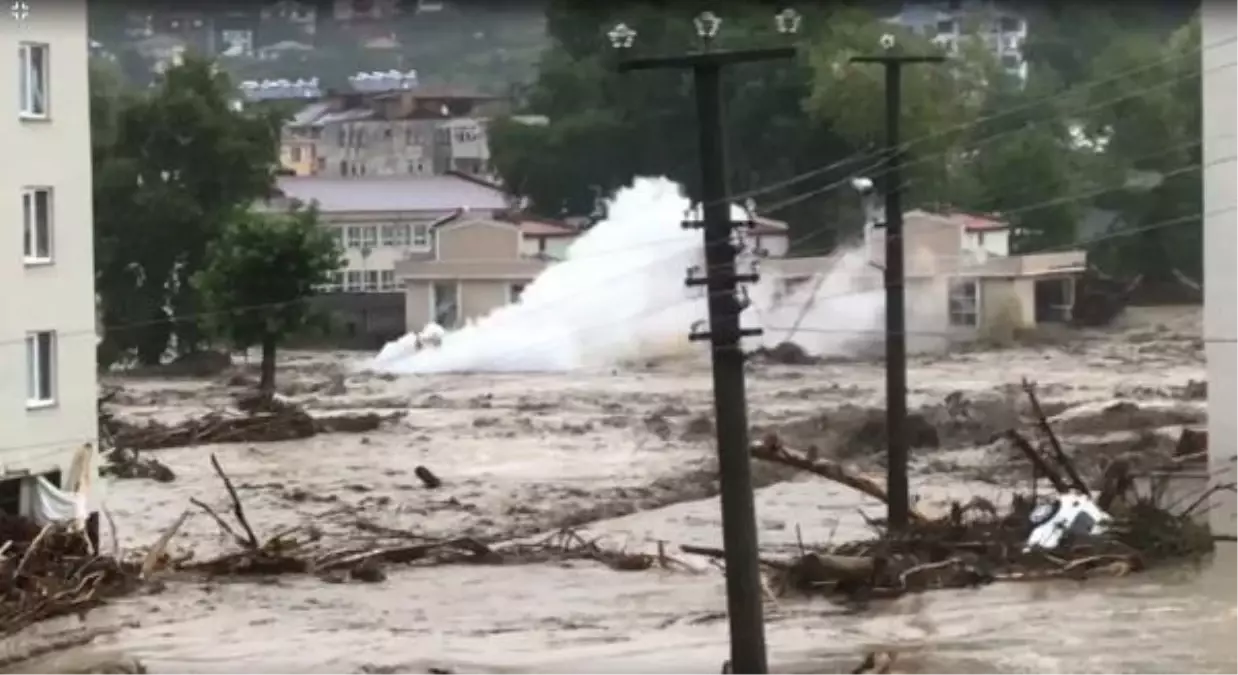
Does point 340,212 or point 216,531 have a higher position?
point 340,212

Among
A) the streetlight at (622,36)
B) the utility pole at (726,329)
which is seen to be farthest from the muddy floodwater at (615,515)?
the streetlight at (622,36)

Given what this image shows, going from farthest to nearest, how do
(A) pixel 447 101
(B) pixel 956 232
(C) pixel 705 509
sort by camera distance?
1. (C) pixel 705 509
2. (B) pixel 956 232
3. (A) pixel 447 101

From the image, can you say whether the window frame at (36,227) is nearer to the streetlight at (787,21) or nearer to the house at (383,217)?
the house at (383,217)

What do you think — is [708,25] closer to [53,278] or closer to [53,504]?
[53,278]

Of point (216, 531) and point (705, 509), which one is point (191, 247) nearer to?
point (216, 531)

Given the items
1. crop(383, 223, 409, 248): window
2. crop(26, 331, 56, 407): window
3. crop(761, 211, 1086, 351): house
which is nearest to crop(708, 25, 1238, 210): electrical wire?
crop(761, 211, 1086, 351): house

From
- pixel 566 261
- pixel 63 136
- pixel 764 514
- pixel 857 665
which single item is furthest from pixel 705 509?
pixel 63 136
